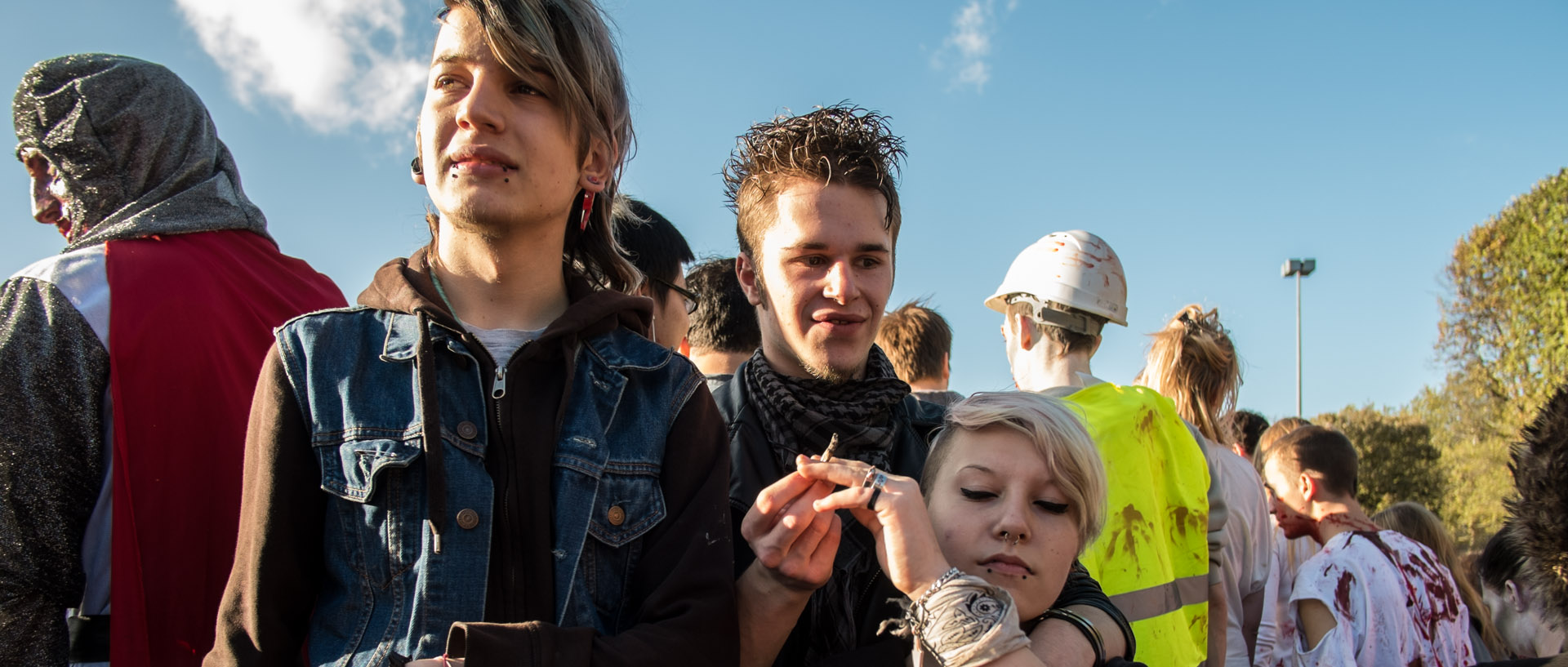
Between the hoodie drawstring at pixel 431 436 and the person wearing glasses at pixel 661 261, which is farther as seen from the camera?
the person wearing glasses at pixel 661 261

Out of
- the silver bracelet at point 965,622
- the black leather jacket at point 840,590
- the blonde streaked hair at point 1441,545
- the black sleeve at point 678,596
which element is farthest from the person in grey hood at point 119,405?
the blonde streaked hair at point 1441,545

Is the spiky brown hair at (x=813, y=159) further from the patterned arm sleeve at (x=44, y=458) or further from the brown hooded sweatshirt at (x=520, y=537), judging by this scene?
the patterned arm sleeve at (x=44, y=458)

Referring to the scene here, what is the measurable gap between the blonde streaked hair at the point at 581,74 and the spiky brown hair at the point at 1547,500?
202 centimetres

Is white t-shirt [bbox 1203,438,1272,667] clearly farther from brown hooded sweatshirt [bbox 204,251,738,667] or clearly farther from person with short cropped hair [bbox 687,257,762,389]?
brown hooded sweatshirt [bbox 204,251,738,667]

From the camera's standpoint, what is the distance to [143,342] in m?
2.21

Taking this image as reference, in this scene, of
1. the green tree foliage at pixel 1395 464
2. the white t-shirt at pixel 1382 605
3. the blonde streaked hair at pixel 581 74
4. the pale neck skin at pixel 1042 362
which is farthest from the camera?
the green tree foliage at pixel 1395 464

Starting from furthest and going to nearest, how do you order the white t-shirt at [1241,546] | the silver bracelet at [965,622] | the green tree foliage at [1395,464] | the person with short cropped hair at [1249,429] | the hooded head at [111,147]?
1. the green tree foliage at [1395,464]
2. the person with short cropped hair at [1249,429]
3. the white t-shirt at [1241,546]
4. the hooded head at [111,147]
5. the silver bracelet at [965,622]

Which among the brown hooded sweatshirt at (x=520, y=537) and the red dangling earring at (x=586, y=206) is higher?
the red dangling earring at (x=586, y=206)

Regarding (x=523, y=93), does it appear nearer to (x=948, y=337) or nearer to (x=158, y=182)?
(x=158, y=182)

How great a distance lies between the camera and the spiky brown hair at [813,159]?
280cm

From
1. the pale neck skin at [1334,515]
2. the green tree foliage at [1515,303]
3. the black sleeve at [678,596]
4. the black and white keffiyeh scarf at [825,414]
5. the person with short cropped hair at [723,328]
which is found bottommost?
the black sleeve at [678,596]

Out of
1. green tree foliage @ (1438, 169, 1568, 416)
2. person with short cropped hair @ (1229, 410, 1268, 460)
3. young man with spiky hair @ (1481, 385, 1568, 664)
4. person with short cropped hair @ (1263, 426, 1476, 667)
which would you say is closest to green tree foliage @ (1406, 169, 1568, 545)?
green tree foliage @ (1438, 169, 1568, 416)

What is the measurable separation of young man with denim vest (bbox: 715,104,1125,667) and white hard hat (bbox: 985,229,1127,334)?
0.92m

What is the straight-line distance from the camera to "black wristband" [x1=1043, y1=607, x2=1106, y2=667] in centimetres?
211
